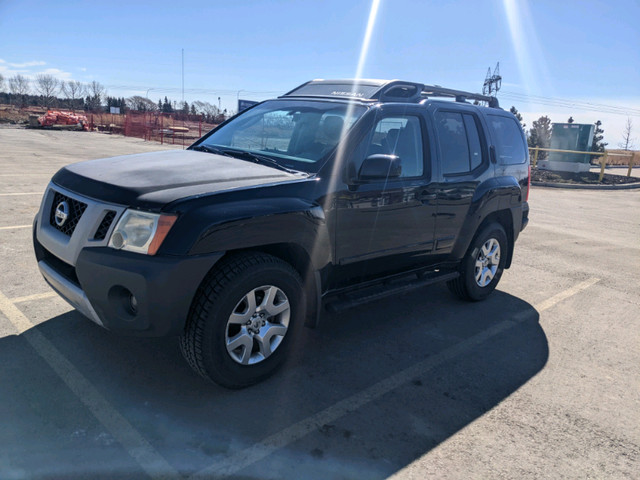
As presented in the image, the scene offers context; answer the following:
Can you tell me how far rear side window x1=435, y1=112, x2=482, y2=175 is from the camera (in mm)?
4348

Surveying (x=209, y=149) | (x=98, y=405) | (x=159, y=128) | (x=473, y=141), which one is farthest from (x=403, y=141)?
(x=159, y=128)

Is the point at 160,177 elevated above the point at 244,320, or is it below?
above

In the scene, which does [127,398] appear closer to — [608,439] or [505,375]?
[505,375]

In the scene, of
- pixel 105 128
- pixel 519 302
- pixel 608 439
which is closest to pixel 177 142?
pixel 105 128

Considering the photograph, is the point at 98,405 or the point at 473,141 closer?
the point at 98,405

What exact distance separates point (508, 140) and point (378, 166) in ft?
8.46

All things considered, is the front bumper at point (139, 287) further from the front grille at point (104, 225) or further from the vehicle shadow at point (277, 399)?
the vehicle shadow at point (277, 399)

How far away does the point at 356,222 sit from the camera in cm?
357

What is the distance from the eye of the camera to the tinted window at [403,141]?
3.88 meters

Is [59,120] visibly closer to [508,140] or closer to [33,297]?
[33,297]

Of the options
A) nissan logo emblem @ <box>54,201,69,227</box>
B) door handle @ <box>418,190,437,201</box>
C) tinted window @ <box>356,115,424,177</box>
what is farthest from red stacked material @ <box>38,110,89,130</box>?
door handle @ <box>418,190,437,201</box>

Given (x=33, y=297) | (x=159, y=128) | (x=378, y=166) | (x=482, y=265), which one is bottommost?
(x=33, y=297)

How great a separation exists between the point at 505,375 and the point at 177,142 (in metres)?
29.5

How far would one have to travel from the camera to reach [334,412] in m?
2.99
